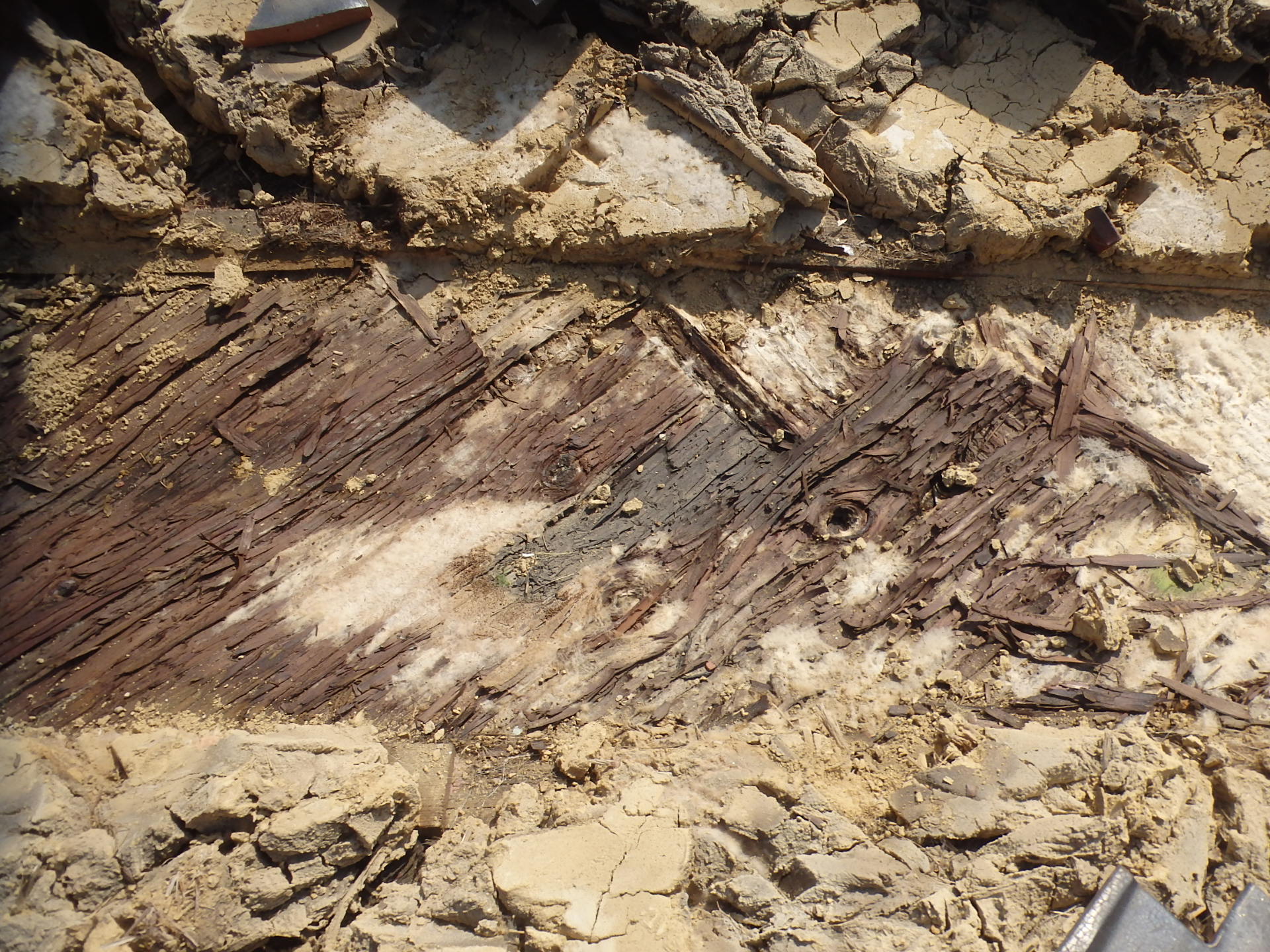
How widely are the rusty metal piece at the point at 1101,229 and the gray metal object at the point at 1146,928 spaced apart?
292 centimetres

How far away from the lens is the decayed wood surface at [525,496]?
3.03 metres

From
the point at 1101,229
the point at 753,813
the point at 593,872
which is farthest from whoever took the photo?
the point at 1101,229

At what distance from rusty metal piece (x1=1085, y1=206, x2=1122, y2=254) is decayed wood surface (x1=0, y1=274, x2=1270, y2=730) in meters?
0.47

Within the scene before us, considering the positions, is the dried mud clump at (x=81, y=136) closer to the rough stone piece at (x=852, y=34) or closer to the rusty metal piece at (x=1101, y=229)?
the rough stone piece at (x=852, y=34)

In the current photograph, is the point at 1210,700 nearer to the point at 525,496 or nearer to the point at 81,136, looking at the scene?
the point at 525,496

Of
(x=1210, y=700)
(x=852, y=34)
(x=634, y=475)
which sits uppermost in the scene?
(x=852, y=34)

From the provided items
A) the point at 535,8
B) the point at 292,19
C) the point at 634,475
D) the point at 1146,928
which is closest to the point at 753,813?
the point at 1146,928

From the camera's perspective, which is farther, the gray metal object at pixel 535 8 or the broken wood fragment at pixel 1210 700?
the gray metal object at pixel 535 8

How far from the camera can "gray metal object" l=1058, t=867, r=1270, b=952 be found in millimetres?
2309

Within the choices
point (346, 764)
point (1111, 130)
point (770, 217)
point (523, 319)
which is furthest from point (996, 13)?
point (346, 764)

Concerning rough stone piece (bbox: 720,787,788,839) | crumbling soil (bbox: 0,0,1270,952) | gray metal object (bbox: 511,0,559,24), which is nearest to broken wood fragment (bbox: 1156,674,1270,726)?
crumbling soil (bbox: 0,0,1270,952)

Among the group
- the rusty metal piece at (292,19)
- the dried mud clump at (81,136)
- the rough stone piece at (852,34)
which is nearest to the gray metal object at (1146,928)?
the rough stone piece at (852,34)

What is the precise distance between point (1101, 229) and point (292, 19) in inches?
151

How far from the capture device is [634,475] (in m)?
3.54
